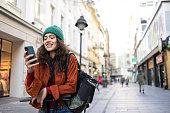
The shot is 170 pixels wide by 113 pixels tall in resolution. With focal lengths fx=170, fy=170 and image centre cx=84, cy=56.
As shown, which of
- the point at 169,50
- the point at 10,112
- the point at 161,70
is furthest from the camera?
the point at 161,70

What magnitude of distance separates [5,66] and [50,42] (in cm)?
1026

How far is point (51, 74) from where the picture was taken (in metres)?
1.80

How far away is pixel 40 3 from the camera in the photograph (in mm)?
14227

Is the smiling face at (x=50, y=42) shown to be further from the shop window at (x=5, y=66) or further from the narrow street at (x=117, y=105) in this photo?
the shop window at (x=5, y=66)

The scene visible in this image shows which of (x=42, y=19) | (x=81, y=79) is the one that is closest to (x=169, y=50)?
(x=42, y=19)

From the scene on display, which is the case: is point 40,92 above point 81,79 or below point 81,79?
below

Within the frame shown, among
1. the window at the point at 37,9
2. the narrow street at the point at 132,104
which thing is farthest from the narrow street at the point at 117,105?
the window at the point at 37,9

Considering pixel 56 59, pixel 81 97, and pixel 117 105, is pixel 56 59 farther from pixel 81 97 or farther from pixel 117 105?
pixel 117 105

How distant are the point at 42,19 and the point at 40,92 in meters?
13.4

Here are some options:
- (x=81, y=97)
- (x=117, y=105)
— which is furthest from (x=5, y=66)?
(x=81, y=97)

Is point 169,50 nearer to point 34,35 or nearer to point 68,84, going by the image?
point 34,35

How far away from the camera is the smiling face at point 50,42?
6.09 feet

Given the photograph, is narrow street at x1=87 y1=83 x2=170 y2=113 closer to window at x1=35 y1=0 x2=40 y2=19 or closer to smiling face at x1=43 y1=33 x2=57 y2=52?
smiling face at x1=43 y1=33 x2=57 y2=52

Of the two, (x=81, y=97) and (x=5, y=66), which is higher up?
(x=5, y=66)
